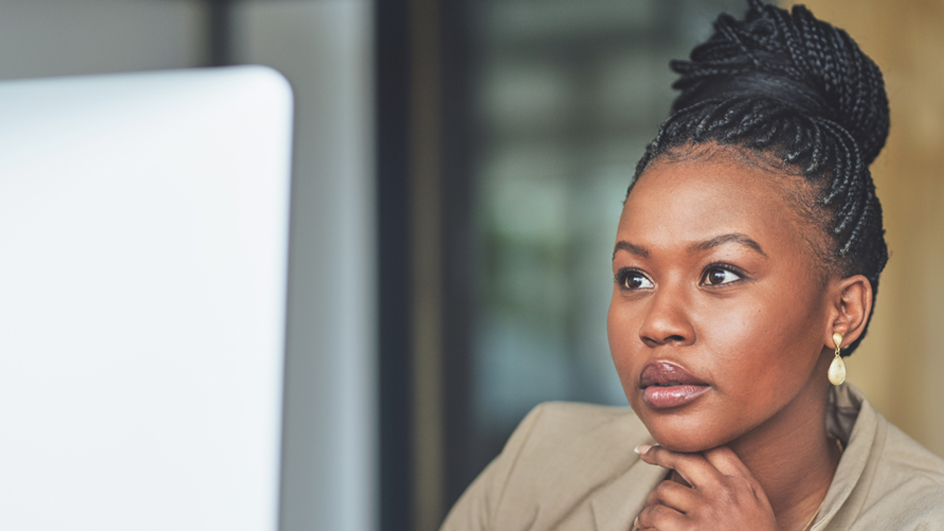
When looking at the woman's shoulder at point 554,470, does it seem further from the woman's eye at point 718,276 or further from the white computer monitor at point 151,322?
the white computer monitor at point 151,322

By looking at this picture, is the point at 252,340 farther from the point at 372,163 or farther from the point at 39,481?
the point at 372,163

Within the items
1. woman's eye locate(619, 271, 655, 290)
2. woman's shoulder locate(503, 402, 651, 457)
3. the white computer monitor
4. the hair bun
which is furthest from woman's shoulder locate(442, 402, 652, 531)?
the white computer monitor

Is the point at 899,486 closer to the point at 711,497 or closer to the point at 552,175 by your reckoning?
the point at 711,497

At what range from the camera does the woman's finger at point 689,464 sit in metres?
0.60

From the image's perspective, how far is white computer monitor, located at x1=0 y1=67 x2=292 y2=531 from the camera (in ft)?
1.07

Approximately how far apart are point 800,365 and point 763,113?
0.78 ft

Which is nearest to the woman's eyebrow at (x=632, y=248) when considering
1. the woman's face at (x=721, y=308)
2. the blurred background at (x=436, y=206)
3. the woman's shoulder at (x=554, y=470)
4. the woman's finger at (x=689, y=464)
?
the woman's face at (x=721, y=308)

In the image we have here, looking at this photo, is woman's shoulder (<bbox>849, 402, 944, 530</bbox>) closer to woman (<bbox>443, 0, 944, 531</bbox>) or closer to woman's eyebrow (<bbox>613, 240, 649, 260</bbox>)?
woman (<bbox>443, 0, 944, 531</bbox>)

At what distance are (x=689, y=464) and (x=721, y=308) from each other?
0.48 feet

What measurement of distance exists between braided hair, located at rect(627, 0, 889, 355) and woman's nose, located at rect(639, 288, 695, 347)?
148 millimetres

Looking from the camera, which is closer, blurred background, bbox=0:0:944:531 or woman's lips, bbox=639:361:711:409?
woman's lips, bbox=639:361:711:409

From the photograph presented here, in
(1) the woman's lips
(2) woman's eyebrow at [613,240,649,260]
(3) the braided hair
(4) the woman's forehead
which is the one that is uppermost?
(3) the braided hair

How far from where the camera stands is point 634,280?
64cm

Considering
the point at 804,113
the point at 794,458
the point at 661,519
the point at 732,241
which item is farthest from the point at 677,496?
the point at 804,113
